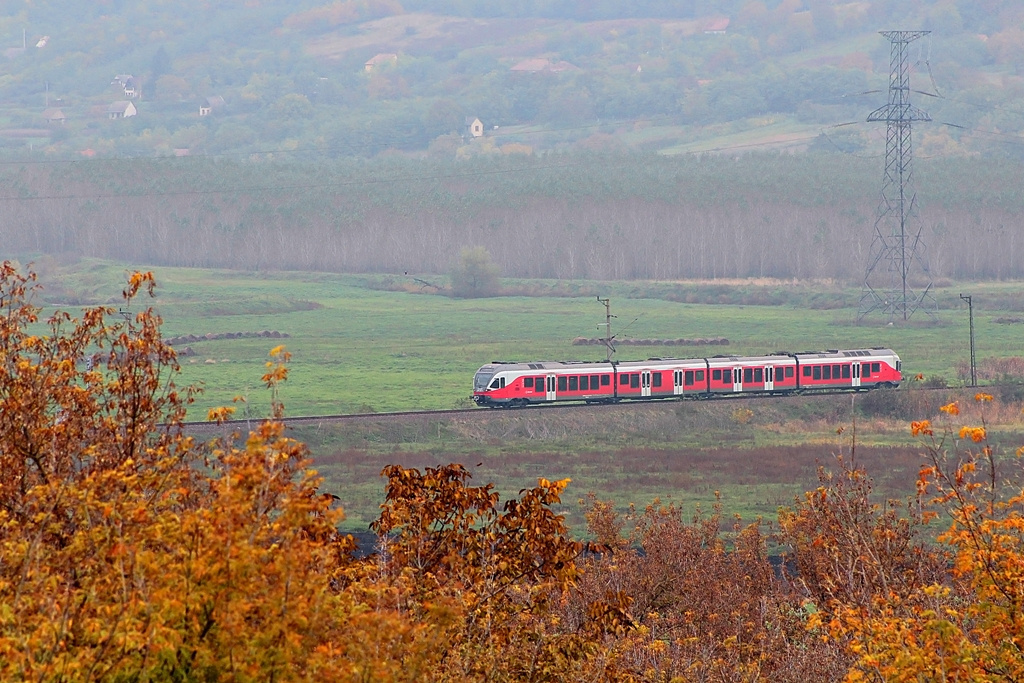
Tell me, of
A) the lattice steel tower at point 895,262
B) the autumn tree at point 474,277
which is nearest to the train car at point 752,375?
the lattice steel tower at point 895,262

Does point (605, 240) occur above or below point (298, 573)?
above

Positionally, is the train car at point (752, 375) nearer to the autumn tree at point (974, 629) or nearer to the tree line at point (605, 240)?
the autumn tree at point (974, 629)

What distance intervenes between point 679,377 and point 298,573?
63.2m

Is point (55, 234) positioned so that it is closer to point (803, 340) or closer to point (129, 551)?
point (803, 340)

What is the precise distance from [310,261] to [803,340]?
91026 mm

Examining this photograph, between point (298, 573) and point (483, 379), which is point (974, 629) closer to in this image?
point (298, 573)

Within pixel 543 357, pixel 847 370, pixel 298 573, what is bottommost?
pixel 543 357

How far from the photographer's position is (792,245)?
18600cm

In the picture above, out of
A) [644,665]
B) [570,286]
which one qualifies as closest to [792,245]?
[570,286]

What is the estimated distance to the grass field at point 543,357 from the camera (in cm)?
6425

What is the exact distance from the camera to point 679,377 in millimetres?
73312

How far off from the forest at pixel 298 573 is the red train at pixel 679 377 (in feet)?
146

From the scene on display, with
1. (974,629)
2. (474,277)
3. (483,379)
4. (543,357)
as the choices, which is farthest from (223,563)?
(474,277)

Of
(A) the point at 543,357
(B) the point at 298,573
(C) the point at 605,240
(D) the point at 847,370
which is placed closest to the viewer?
(B) the point at 298,573
